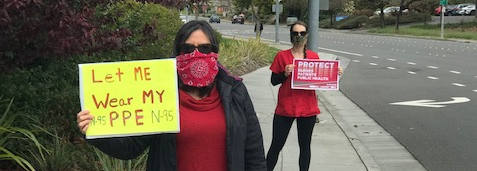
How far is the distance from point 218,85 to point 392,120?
264 inches

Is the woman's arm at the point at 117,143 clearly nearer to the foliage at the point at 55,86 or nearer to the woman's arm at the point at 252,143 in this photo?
the woman's arm at the point at 252,143

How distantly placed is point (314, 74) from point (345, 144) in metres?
2.01

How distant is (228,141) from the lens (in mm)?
2613

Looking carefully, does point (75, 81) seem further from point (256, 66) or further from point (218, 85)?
point (256, 66)

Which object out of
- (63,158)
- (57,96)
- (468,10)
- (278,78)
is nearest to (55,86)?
(57,96)

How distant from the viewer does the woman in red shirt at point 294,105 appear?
4.96 m

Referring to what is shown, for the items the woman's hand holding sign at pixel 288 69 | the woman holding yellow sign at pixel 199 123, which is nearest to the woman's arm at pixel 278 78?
the woman's hand holding sign at pixel 288 69

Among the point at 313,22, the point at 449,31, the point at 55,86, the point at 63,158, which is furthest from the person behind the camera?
the point at 449,31

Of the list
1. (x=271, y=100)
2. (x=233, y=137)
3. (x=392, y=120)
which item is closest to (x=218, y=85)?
(x=233, y=137)

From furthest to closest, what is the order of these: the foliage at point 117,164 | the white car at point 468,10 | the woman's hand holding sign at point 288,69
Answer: the white car at point 468,10 < the woman's hand holding sign at point 288,69 < the foliage at point 117,164

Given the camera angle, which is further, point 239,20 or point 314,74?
point 239,20

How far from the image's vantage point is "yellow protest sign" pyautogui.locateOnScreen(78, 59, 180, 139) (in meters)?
2.48

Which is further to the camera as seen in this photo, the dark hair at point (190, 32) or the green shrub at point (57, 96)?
the green shrub at point (57, 96)

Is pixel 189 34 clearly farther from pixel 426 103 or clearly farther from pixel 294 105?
pixel 426 103
